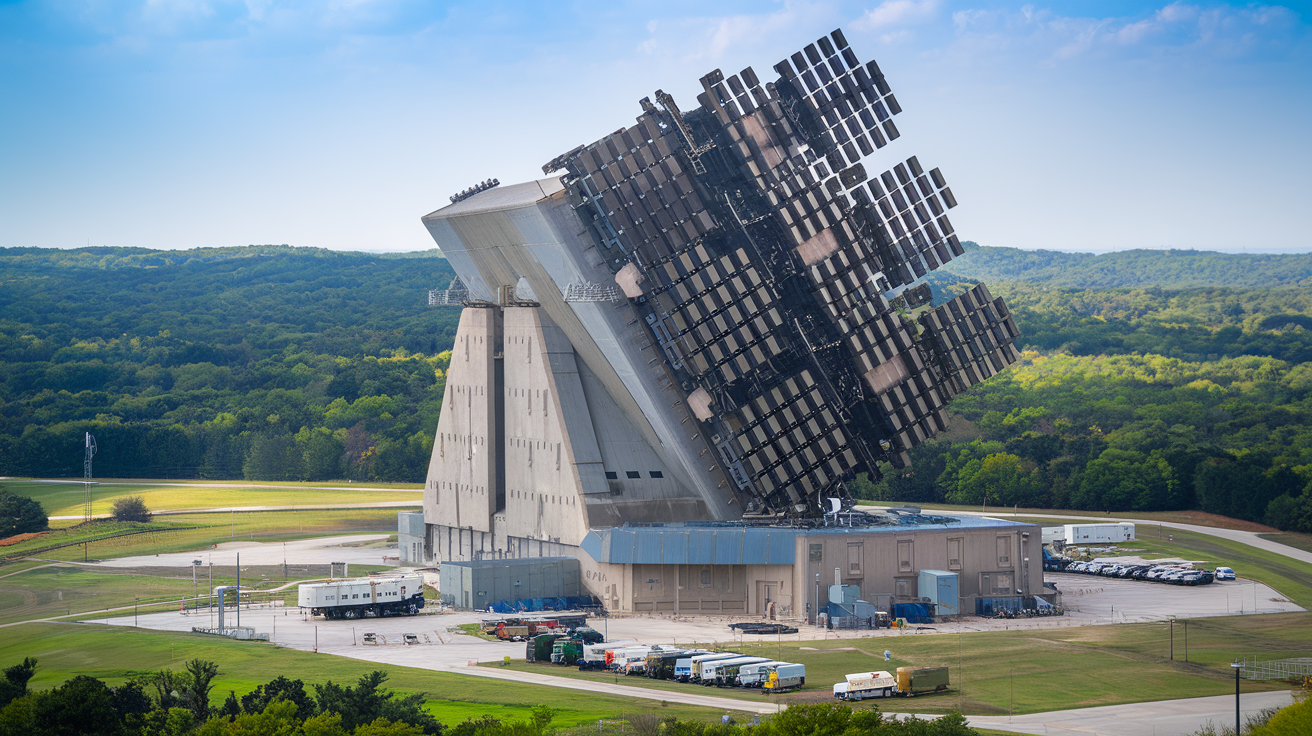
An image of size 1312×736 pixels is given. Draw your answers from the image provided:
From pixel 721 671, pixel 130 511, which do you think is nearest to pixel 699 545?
pixel 721 671

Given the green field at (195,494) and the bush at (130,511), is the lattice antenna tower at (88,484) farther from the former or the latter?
the bush at (130,511)

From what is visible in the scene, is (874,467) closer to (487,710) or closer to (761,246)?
(761,246)

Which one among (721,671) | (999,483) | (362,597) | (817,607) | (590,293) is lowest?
(721,671)

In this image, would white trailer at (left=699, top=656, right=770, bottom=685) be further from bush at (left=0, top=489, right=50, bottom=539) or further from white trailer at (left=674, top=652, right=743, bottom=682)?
bush at (left=0, top=489, right=50, bottom=539)

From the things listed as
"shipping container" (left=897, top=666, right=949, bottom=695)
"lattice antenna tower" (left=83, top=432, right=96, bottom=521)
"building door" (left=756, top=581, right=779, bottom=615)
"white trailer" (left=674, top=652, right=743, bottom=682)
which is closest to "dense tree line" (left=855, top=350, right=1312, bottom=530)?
"building door" (left=756, top=581, right=779, bottom=615)

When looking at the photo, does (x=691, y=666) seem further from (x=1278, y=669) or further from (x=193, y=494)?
(x=193, y=494)

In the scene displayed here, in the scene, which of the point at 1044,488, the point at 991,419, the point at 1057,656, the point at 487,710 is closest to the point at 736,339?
the point at 1057,656

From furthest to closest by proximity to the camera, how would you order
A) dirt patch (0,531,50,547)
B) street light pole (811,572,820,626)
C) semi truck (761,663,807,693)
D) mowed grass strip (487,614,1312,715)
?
dirt patch (0,531,50,547)
street light pole (811,572,820,626)
semi truck (761,663,807,693)
mowed grass strip (487,614,1312,715)
